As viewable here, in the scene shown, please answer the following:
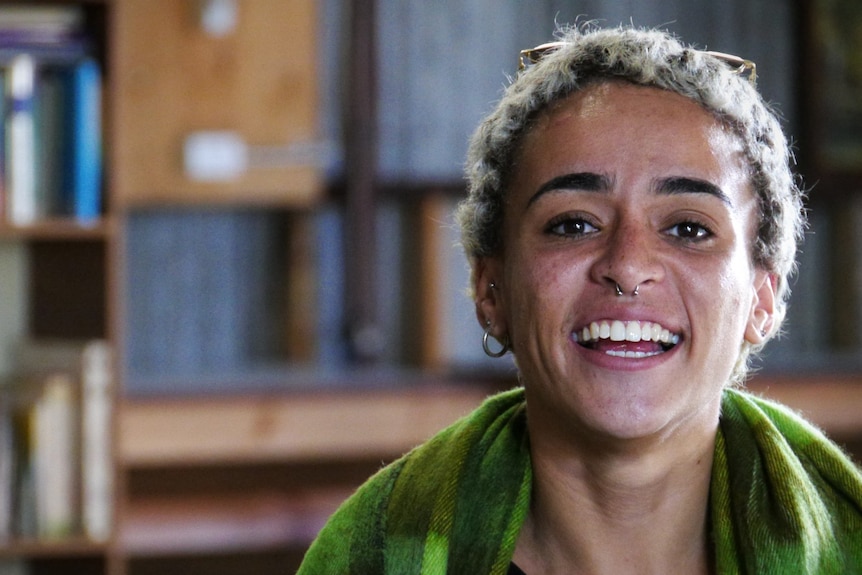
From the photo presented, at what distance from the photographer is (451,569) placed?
1.26 metres

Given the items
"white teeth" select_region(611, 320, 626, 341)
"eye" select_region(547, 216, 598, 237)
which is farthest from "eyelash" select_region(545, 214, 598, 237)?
"white teeth" select_region(611, 320, 626, 341)

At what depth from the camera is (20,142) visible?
2.62 metres

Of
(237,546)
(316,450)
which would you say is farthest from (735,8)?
(237,546)

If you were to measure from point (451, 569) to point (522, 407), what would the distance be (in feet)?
0.71

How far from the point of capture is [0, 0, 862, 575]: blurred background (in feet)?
8.70

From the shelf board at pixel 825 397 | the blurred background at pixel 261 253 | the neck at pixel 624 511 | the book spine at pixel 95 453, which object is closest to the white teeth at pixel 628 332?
the neck at pixel 624 511

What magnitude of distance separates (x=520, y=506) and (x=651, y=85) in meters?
0.44

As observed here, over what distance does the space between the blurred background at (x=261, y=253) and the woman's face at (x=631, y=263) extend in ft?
4.12

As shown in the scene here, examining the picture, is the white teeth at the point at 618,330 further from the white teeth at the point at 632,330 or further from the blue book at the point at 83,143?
the blue book at the point at 83,143

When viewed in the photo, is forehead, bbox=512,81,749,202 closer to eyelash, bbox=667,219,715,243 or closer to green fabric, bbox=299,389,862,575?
eyelash, bbox=667,219,715,243

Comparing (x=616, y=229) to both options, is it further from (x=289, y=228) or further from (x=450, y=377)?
(x=289, y=228)

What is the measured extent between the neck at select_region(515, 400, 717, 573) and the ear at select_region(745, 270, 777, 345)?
112mm

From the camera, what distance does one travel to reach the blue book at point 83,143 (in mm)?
2633

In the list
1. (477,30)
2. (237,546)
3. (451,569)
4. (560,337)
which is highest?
(477,30)
